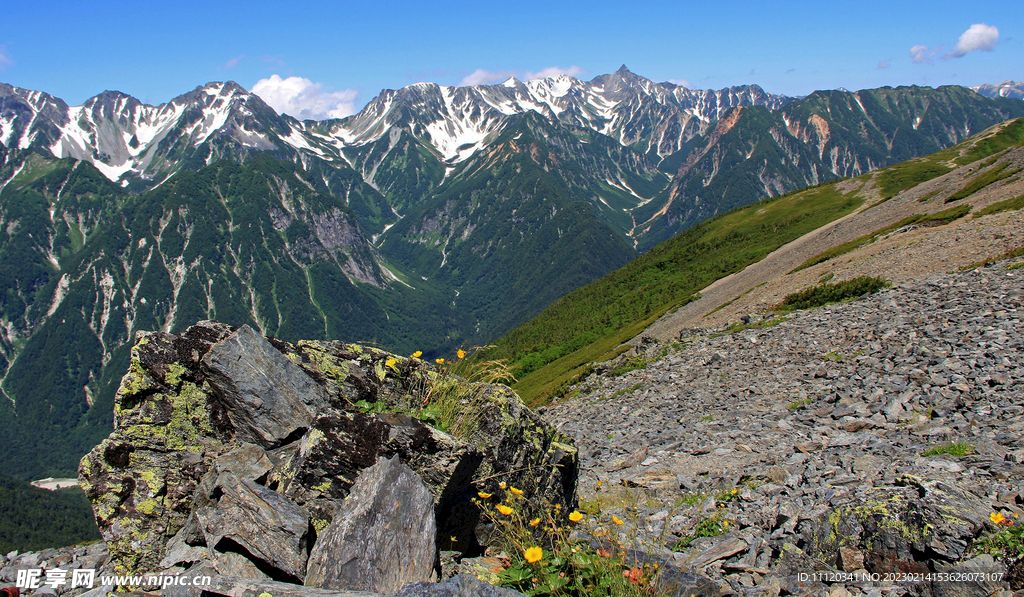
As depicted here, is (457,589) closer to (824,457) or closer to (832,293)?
(824,457)

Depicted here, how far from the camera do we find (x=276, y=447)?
28.7 feet

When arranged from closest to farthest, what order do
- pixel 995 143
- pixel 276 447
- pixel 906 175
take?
pixel 276 447
pixel 906 175
pixel 995 143

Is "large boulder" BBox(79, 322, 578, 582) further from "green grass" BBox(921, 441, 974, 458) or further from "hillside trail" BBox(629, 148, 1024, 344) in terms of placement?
"hillside trail" BBox(629, 148, 1024, 344)

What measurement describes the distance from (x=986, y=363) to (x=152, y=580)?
20.4 m

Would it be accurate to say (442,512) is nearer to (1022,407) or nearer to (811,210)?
(1022,407)

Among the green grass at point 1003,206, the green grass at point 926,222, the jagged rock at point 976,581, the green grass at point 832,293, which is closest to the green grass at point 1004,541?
the jagged rock at point 976,581

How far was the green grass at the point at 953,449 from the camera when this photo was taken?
9461 millimetres

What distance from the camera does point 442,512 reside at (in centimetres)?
795

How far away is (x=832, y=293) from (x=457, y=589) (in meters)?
33.8

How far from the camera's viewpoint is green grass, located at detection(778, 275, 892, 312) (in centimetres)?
2934

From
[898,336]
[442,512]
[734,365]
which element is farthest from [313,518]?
[734,365]

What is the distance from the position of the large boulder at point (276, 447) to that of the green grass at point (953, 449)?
724 cm

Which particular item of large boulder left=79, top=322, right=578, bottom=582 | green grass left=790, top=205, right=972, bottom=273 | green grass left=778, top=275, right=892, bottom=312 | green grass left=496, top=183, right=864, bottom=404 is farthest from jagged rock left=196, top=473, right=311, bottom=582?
green grass left=496, top=183, right=864, bottom=404

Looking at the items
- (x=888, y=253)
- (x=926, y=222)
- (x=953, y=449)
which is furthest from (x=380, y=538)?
(x=926, y=222)
